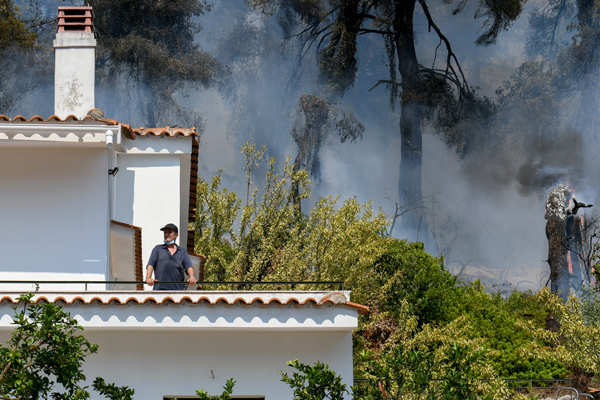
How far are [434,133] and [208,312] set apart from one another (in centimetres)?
2980

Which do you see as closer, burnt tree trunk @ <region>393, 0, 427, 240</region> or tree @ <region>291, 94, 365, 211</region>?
tree @ <region>291, 94, 365, 211</region>

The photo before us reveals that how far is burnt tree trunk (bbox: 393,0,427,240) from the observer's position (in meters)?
35.4

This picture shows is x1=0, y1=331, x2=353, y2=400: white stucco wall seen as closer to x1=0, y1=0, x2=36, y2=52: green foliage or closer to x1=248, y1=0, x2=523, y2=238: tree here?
x1=248, y1=0, x2=523, y2=238: tree

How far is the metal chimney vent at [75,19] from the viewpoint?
11766 millimetres

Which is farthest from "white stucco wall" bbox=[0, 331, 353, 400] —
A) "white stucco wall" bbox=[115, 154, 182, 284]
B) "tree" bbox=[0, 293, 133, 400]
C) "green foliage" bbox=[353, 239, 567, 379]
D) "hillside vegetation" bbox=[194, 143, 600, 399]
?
"green foliage" bbox=[353, 239, 567, 379]

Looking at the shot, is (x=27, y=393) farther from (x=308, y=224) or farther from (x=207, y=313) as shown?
(x=308, y=224)

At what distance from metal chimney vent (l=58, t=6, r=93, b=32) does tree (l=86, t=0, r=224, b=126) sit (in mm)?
22425

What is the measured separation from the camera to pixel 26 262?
9305mm

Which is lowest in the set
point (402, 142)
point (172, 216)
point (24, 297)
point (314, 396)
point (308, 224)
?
point (314, 396)

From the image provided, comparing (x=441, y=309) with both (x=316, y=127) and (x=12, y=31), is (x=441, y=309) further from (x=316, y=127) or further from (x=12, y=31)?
(x=12, y=31)

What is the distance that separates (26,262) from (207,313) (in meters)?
2.99

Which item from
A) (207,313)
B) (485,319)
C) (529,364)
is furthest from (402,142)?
(207,313)

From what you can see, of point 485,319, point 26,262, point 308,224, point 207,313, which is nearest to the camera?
point 207,313

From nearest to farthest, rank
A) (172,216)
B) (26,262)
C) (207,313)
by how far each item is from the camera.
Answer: (207,313) → (26,262) → (172,216)
